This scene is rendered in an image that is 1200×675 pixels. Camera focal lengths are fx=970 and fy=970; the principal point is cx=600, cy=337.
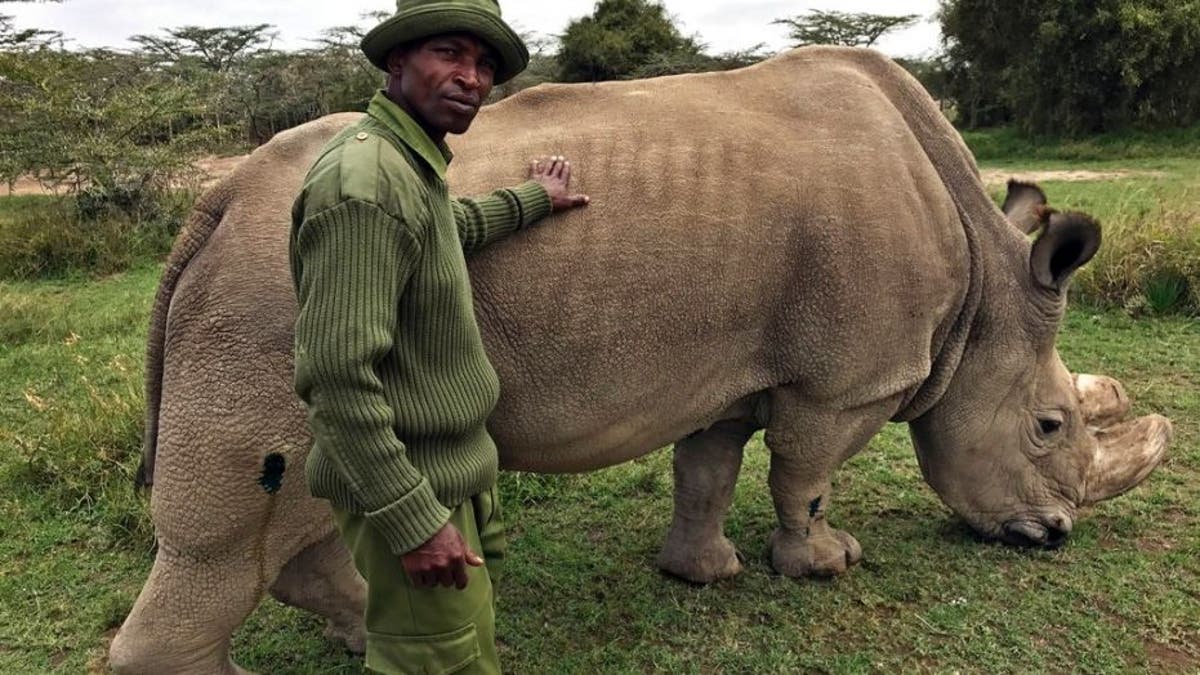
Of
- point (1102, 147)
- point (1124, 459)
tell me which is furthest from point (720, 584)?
point (1102, 147)

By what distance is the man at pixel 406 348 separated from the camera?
1.91m

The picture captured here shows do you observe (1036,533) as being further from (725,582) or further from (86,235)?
(86,235)

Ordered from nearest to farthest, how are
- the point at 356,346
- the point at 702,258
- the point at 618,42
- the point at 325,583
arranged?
the point at 356,346
the point at 702,258
the point at 325,583
the point at 618,42

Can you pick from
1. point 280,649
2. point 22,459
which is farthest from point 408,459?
point 22,459

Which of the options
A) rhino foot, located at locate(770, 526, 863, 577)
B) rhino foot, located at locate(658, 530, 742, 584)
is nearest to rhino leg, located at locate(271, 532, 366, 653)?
Result: rhino foot, located at locate(658, 530, 742, 584)

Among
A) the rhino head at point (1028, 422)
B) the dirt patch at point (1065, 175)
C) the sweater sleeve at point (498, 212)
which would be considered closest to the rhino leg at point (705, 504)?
the rhino head at point (1028, 422)

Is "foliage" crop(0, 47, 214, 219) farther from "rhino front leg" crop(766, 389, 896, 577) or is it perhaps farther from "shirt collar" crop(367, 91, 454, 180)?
"shirt collar" crop(367, 91, 454, 180)

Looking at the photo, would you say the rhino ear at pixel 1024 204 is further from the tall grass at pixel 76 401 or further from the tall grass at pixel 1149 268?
the tall grass at pixel 76 401

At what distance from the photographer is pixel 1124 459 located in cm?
419

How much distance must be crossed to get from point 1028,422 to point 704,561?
1.49 meters

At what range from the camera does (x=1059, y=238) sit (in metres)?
3.78

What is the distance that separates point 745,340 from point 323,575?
66.5 inches

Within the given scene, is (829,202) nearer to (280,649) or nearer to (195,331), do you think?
(195,331)

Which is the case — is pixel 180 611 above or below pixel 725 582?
above
